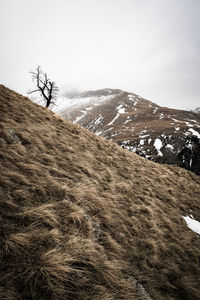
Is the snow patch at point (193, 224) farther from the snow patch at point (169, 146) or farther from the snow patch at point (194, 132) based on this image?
the snow patch at point (194, 132)

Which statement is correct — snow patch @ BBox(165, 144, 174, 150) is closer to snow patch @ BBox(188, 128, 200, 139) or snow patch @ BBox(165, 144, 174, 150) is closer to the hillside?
snow patch @ BBox(188, 128, 200, 139)

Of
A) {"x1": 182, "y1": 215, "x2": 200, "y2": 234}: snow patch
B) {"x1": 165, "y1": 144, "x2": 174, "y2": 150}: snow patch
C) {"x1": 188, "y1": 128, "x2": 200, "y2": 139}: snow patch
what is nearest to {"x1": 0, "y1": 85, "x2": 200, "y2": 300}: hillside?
{"x1": 182, "y1": 215, "x2": 200, "y2": 234}: snow patch

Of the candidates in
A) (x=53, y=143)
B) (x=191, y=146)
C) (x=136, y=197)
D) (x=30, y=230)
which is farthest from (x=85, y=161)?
(x=191, y=146)

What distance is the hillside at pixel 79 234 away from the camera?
1.86 m

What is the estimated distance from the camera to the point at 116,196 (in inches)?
186

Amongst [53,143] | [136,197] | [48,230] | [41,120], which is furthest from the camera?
[41,120]

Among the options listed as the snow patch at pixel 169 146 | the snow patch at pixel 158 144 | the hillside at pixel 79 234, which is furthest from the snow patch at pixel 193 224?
the snow patch at pixel 169 146

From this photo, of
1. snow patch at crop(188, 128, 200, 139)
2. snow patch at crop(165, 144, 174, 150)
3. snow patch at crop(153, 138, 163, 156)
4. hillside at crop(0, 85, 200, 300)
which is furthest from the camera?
snow patch at crop(188, 128, 200, 139)

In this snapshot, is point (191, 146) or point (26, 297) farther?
point (191, 146)

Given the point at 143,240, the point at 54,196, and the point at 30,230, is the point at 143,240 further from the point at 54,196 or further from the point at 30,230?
the point at 30,230

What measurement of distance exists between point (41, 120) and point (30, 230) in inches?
261

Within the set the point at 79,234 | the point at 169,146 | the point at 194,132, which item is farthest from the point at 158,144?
the point at 79,234

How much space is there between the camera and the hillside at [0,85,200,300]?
1.86 meters

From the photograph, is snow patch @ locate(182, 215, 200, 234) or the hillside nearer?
the hillside
